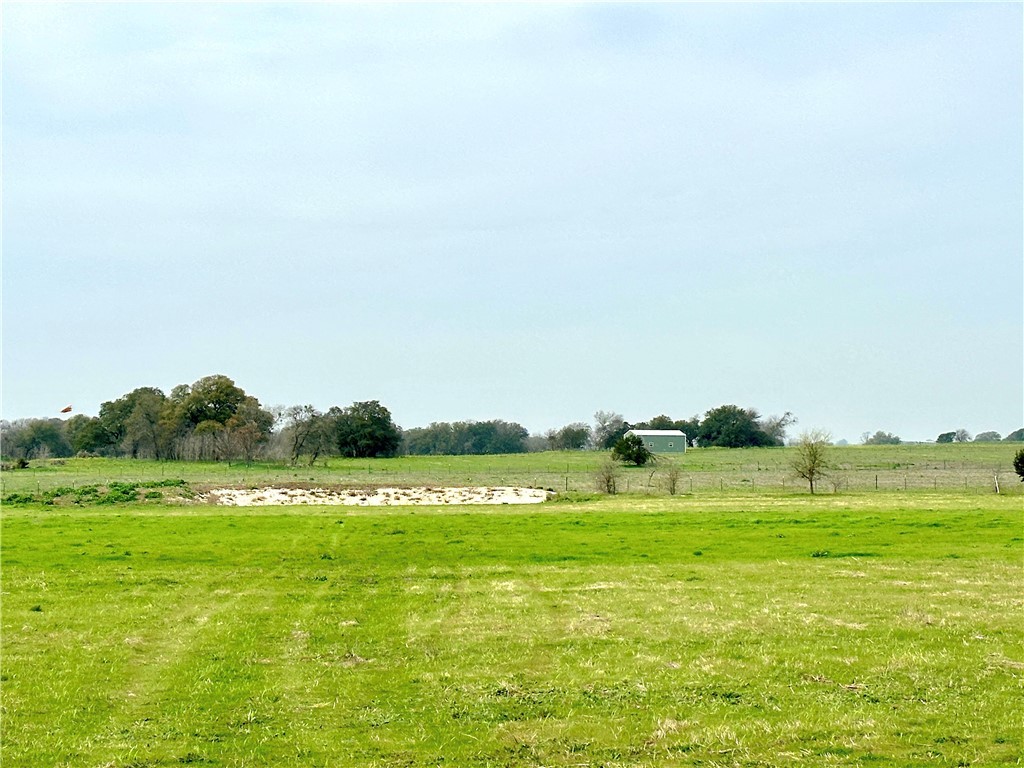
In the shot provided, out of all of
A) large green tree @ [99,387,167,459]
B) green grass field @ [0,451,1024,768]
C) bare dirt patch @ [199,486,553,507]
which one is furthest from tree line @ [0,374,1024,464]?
green grass field @ [0,451,1024,768]

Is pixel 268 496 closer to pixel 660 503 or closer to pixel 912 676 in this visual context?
pixel 660 503

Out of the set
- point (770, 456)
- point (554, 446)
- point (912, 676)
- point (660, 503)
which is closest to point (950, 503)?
point (660, 503)

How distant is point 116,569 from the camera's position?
2769 cm

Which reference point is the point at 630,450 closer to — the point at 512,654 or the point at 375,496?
the point at 375,496

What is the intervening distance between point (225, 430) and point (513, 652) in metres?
120

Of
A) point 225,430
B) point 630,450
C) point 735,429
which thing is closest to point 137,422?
point 225,430

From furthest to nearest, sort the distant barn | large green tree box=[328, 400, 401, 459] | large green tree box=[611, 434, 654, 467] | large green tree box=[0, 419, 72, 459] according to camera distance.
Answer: large green tree box=[0, 419, 72, 459], the distant barn, large green tree box=[328, 400, 401, 459], large green tree box=[611, 434, 654, 467]

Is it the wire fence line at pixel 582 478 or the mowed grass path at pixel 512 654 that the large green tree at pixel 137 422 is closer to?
the wire fence line at pixel 582 478

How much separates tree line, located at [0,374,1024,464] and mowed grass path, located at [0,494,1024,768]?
87.5 metres

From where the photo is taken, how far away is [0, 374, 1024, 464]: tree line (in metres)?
129

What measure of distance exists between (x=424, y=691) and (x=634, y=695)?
3.06 m

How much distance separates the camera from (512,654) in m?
15.8

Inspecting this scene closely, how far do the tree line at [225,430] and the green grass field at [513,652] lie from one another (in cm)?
8701

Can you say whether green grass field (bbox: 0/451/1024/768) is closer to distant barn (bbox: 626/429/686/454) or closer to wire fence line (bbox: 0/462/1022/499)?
wire fence line (bbox: 0/462/1022/499)
